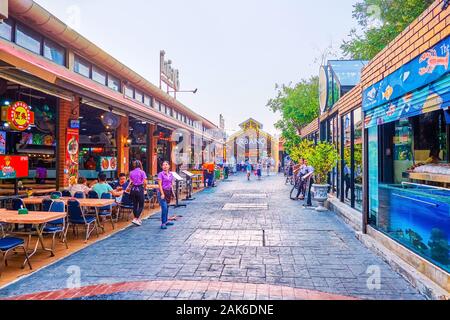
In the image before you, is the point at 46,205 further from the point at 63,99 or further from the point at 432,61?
the point at 432,61

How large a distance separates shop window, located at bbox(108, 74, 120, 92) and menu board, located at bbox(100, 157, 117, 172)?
2582 mm

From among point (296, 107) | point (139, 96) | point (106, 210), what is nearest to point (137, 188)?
point (106, 210)

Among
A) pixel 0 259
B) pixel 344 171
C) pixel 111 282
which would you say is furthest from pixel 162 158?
pixel 111 282

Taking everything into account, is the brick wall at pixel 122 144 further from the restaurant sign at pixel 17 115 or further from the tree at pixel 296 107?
the tree at pixel 296 107

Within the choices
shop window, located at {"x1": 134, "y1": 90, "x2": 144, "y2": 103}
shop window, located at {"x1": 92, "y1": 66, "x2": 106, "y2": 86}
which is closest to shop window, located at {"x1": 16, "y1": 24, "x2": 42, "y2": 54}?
shop window, located at {"x1": 92, "y1": 66, "x2": 106, "y2": 86}

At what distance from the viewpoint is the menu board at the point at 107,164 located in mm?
12109

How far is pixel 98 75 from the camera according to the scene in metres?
11.2

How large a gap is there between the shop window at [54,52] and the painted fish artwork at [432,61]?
8390mm

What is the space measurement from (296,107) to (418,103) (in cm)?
2025

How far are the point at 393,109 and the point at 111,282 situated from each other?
4.80 metres

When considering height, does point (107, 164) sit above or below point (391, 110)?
below

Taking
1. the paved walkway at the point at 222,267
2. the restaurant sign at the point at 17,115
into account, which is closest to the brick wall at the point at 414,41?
the paved walkway at the point at 222,267
